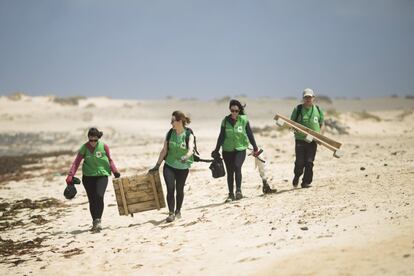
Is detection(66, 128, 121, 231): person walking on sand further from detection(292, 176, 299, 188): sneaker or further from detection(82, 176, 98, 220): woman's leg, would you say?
detection(292, 176, 299, 188): sneaker

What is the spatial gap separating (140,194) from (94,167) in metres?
1.04

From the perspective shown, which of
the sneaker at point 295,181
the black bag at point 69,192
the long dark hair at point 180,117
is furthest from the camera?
the sneaker at point 295,181

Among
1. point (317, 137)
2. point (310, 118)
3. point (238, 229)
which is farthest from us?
point (310, 118)

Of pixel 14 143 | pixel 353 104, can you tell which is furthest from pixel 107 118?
pixel 353 104

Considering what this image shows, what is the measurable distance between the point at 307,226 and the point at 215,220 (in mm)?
1924

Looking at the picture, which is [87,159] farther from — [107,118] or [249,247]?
[107,118]

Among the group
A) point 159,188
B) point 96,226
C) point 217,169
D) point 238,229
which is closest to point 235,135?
point 217,169

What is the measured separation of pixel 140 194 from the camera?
29.1 feet

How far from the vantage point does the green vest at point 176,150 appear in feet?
27.6

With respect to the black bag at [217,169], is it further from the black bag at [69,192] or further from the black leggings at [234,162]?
the black bag at [69,192]

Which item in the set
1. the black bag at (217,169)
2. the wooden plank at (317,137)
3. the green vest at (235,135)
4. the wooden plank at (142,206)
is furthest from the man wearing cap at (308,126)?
the wooden plank at (142,206)

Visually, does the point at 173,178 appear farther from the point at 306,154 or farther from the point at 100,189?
the point at 306,154

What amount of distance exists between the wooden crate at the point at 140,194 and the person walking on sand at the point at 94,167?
36cm

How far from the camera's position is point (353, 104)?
218 feet
